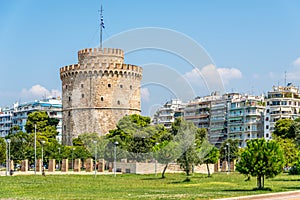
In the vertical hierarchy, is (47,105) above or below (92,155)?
above

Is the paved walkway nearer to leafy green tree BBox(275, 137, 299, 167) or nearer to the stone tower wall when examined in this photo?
leafy green tree BBox(275, 137, 299, 167)

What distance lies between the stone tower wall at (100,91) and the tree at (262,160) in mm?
40942

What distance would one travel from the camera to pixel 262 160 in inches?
1105

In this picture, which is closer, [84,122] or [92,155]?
[92,155]

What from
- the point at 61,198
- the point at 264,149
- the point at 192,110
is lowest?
the point at 61,198

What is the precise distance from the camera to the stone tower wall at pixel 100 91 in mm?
68750

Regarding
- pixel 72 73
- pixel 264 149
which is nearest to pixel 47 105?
pixel 72 73

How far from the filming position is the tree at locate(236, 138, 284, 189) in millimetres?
27906

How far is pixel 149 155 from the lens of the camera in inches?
2228

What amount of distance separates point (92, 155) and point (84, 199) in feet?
131

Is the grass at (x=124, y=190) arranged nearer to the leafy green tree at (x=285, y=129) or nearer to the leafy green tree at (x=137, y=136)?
the leafy green tree at (x=137, y=136)

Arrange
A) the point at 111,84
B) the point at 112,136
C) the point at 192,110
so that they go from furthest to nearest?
the point at 192,110
the point at 111,84
the point at 112,136

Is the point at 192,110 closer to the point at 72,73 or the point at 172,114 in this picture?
the point at 172,114

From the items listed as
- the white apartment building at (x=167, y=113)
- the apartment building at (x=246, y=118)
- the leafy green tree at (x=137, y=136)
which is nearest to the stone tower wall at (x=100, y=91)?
the leafy green tree at (x=137, y=136)
